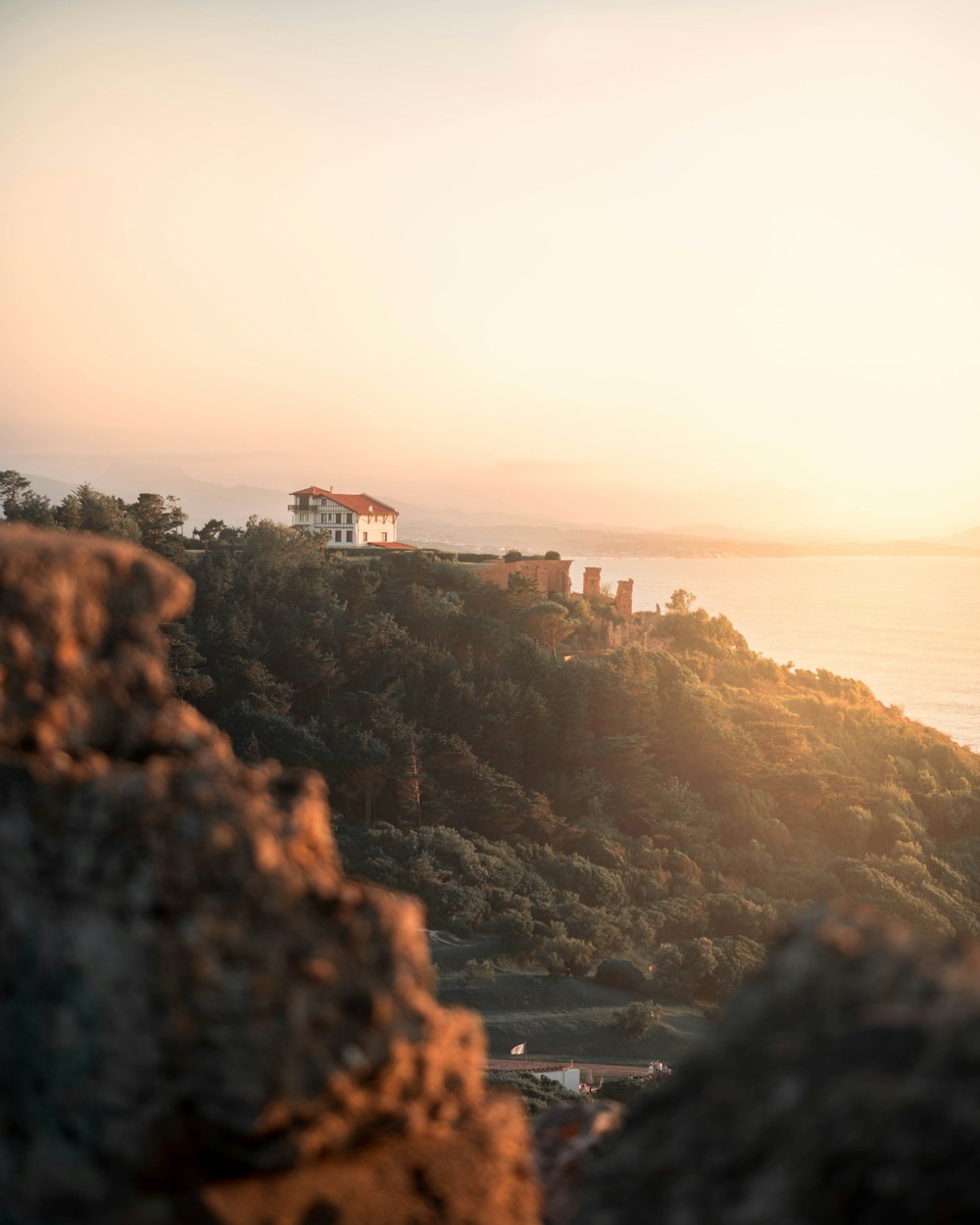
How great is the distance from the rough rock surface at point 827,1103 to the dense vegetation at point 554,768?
2634cm

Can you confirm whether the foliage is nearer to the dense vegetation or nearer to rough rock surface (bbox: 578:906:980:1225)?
the dense vegetation

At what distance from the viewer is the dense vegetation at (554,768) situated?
31.8m

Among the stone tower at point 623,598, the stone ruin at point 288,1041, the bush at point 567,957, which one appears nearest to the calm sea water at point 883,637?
the stone tower at point 623,598

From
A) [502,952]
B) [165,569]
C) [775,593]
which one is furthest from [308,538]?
[775,593]

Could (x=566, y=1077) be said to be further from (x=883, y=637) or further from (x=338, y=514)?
(x=883, y=637)

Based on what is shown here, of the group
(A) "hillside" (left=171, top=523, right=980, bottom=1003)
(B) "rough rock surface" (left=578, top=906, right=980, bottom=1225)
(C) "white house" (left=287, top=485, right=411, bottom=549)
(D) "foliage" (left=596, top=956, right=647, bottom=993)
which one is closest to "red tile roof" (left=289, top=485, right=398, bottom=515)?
(C) "white house" (left=287, top=485, right=411, bottom=549)

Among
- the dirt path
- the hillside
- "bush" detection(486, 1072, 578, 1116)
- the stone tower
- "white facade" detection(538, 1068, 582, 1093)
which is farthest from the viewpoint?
the stone tower

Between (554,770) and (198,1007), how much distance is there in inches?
1545

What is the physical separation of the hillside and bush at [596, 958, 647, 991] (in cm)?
55

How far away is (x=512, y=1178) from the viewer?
101 inches

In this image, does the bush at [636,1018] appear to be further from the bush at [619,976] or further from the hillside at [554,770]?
the hillside at [554,770]

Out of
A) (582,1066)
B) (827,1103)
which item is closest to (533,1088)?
(582,1066)

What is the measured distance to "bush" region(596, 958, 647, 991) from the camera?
89.2 feet

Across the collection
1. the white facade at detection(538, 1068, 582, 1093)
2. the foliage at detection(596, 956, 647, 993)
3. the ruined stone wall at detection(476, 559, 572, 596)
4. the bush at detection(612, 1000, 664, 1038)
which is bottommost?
the foliage at detection(596, 956, 647, 993)
